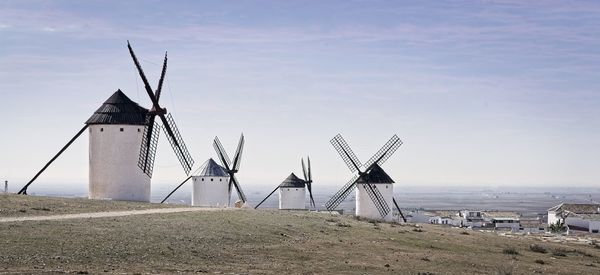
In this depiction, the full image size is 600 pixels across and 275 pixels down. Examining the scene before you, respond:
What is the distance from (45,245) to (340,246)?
13.0 metres

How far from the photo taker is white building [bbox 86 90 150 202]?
42688 millimetres

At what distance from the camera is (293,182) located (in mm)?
71875

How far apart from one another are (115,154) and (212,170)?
1799cm

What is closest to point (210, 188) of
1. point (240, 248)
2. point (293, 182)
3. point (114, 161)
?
point (293, 182)

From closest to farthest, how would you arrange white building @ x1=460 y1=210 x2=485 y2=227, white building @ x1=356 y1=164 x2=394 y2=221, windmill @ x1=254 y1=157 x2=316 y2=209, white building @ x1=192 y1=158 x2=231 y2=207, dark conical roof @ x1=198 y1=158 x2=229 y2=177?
white building @ x1=192 y1=158 x2=231 y2=207 < white building @ x1=356 y1=164 x2=394 y2=221 < dark conical roof @ x1=198 y1=158 x2=229 y2=177 < windmill @ x1=254 y1=157 x2=316 y2=209 < white building @ x1=460 y1=210 x2=485 y2=227

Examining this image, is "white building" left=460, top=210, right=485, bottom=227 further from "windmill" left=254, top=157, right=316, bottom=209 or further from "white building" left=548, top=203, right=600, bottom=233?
"windmill" left=254, top=157, right=316, bottom=209

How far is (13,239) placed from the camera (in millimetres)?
22141

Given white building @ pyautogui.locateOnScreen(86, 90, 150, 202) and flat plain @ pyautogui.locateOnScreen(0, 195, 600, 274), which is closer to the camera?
flat plain @ pyautogui.locateOnScreen(0, 195, 600, 274)

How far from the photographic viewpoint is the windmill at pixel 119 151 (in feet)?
140

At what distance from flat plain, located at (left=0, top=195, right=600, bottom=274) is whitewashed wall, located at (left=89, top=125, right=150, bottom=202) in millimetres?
4988

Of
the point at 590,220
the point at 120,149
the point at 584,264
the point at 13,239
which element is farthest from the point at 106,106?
the point at 590,220

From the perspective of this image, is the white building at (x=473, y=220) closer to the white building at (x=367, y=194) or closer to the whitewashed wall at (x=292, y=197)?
the whitewashed wall at (x=292, y=197)

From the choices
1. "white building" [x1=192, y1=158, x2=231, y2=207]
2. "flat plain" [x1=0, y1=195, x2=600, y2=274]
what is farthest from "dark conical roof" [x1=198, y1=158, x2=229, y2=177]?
"flat plain" [x1=0, y1=195, x2=600, y2=274]

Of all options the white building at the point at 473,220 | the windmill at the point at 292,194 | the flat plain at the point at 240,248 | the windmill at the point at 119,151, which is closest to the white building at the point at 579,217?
the white building at the point at 473,220
